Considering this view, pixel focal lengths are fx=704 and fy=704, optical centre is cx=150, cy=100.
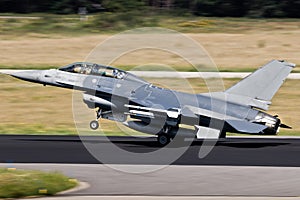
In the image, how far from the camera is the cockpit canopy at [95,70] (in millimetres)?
23312

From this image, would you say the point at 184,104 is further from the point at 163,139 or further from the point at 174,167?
the point at 174,167

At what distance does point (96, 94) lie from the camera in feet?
76.9

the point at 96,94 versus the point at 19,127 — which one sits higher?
the point at 96,94

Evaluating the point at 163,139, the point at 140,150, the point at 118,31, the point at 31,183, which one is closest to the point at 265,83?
the point at 163,139

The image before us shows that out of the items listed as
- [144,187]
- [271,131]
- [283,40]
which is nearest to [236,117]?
[271,131]

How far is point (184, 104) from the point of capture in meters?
22.9

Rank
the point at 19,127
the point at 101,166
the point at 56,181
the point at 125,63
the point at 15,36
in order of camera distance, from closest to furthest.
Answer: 1. the point at 56,181
2. the point at 101,166
3. the point at 19,127
4. the point at 125,63
5. the point at 15,36

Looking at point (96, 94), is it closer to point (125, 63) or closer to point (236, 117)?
point (236, 117)

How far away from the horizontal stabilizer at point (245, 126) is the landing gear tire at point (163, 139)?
2058 millimetres

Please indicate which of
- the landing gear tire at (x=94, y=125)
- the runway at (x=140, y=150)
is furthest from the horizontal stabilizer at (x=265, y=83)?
the landing gear tire at (x=94, y=125)

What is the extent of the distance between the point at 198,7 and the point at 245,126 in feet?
189

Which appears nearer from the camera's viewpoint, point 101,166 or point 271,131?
point 101,166

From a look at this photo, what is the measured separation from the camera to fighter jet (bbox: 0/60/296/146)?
22.4 metres

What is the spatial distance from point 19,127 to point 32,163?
28.8 feet
